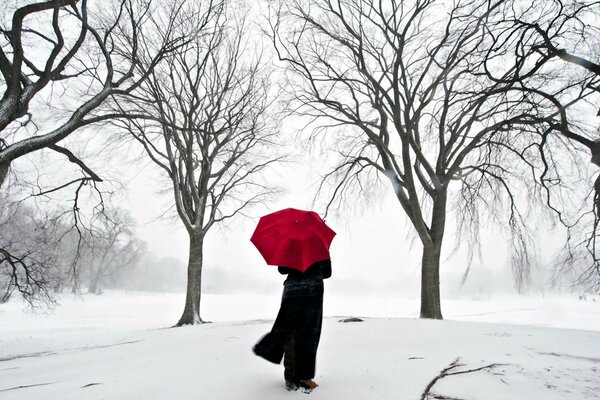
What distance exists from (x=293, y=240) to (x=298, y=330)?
2.57 ft

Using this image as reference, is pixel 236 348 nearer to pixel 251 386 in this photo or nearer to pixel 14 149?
pixel 251 386

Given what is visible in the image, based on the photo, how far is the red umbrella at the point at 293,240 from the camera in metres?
2.86

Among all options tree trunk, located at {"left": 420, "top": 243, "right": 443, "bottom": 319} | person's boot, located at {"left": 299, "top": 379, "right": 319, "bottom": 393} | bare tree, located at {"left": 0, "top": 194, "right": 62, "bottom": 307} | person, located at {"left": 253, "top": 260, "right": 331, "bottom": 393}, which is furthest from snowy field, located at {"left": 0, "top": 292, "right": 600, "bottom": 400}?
bare tree, located at {"left": 0, "top": 194, "right": 62, "bottom": 307}

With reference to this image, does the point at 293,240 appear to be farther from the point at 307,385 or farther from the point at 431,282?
the point at 431,282

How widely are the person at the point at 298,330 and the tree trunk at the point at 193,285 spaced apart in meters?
8.90

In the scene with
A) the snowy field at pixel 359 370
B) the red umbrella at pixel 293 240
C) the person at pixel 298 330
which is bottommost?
the snowy field at pixel 359 370

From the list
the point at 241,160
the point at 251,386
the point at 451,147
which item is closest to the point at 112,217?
the point at 241,160

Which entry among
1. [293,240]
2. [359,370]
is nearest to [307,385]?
[359,370]

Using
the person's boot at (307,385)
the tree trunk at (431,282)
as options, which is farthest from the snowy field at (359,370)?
the tree trunk at (431,282)

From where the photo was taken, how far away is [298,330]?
2.89 meters

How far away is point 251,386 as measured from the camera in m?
3.05

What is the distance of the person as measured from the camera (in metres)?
2.87

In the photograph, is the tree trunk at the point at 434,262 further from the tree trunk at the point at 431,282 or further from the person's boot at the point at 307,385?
the person's boot at the point at 307,385

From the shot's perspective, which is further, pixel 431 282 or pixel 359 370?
pixel 431 282
